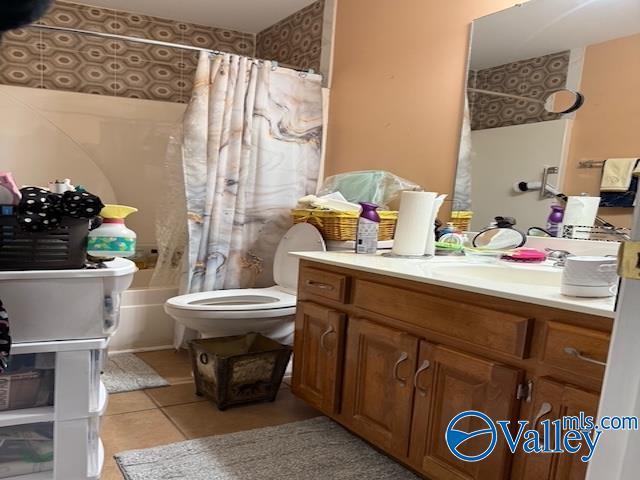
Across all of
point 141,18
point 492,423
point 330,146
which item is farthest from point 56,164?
point 492,423

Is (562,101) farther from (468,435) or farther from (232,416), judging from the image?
(232,416)

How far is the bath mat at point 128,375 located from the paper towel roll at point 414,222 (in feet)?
4.52

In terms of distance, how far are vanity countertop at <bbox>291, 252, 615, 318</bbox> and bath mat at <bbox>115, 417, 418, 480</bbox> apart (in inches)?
27.5

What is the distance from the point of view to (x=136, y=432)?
6.27 feet

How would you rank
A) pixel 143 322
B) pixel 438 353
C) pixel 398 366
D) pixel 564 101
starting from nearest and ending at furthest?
pixel 438 353 → pixel 398 366 → pixel 564 101 → pixel 143 322

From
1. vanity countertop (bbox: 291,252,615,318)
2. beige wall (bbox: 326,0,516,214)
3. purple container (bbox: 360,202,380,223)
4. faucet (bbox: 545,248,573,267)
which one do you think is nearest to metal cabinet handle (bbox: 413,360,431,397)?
vanity countertop (bbox: 291,252,615,318)

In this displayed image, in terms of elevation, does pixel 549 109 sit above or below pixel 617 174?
above

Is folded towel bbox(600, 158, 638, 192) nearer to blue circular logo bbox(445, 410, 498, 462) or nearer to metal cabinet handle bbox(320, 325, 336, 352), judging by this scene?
blue circular logo bbox(445, 410, 498, 462)

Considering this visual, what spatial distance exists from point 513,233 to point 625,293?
1.41 meters

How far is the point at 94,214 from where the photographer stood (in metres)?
1.29

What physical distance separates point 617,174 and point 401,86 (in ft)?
4.07

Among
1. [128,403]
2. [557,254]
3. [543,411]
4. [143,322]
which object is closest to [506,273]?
[557,254]

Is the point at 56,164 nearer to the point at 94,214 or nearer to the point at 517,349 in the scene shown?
the point at 94,214

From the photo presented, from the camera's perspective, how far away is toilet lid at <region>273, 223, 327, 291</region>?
2.45 m
